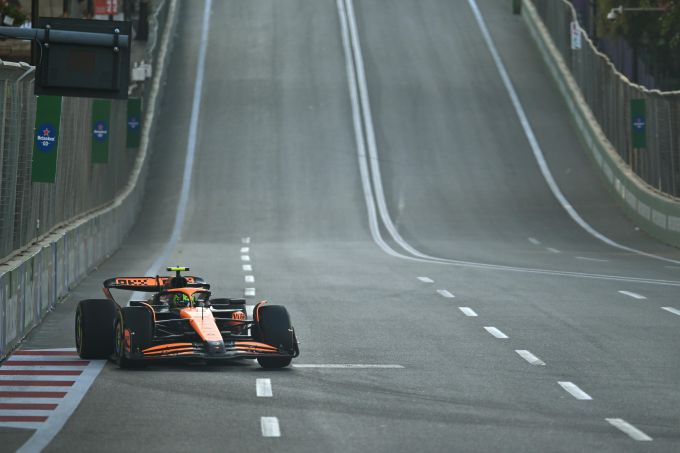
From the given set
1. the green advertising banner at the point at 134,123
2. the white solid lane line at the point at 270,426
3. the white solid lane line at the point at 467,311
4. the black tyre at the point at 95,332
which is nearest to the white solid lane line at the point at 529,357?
the white solid lane line at the point at 467,311

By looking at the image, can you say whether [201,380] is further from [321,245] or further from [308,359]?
[321,245]

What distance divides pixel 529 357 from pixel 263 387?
3.57m

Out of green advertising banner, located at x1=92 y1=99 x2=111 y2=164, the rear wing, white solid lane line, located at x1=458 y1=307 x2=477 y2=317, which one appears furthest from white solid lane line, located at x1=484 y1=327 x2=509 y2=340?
green advertising banner, located at x1=92 y1=99 x2=111 y2=164

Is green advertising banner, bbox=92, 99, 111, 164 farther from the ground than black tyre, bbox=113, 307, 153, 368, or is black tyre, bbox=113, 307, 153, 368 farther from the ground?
green advertising banner, bbox=92, 99, 111, 164

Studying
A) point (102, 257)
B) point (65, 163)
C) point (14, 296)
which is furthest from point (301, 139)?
point (14, 296)

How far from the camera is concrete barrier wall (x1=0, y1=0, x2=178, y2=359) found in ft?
54.9

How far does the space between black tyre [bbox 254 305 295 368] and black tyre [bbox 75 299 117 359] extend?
1.55 meters

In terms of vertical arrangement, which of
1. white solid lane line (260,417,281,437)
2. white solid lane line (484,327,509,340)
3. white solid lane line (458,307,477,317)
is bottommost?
white solid lane line (260,417,281,437)

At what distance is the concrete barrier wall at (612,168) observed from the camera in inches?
1601

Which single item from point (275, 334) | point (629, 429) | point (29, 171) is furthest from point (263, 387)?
point (29, 171)

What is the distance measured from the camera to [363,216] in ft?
154

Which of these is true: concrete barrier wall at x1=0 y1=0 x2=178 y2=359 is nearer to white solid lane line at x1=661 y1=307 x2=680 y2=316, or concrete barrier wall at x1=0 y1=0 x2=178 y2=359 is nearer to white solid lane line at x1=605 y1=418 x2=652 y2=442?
white solid lane line at x1=605 y1=418 x2=652 y2=442

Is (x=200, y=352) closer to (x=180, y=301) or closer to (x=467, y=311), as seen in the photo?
(x=180, y=301)

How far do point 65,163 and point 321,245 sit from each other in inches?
527
